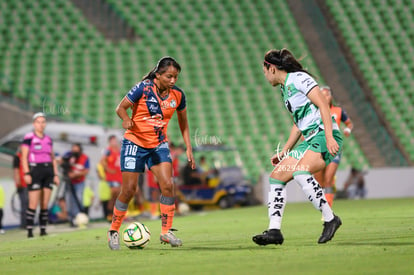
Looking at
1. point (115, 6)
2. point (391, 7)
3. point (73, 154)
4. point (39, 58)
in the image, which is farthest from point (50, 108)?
point (391, 7)

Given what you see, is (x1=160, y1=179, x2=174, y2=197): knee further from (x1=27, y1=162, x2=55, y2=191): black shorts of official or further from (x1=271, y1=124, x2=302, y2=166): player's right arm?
(x1=27, y1=162, x2=55, y2=191): black shorts of official

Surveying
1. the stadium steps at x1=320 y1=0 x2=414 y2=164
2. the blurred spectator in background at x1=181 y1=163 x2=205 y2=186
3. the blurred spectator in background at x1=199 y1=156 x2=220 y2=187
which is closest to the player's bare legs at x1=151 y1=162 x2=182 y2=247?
the blurred spectator in background at x1=181 y1=163 x2=205 y2=186

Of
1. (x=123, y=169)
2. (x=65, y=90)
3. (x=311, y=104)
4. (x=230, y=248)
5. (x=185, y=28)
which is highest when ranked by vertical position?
(x=185, y=28)

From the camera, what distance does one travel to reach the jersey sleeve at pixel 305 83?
7844 mm

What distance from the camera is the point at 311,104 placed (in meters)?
8.02

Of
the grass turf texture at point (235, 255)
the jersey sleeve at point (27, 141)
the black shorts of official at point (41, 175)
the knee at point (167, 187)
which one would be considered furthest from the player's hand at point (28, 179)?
the knee at point (167, 187)

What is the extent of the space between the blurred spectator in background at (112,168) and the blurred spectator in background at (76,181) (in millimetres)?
627

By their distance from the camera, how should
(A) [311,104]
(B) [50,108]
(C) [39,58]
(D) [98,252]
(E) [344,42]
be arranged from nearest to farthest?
1. (A) [311,104]
2. (D) [98,252]
3. (B) [50,108]
4. (C) [39,58]
5. (E) [344,42]

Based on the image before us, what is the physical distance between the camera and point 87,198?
1784cm

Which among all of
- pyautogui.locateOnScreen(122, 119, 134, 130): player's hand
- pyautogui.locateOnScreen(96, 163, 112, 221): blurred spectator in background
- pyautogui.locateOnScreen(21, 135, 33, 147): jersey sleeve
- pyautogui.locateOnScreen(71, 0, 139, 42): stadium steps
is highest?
pyautogui.locateOnScreen(71, 0, 139, 42): stadium steps

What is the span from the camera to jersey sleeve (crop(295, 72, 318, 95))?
7844 mm

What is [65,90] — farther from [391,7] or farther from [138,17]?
[391,7]

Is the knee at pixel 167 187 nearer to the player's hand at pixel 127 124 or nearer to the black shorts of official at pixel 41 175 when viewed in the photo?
the player's hand at pixel 127 124

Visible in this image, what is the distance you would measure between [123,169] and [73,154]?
875 cm
